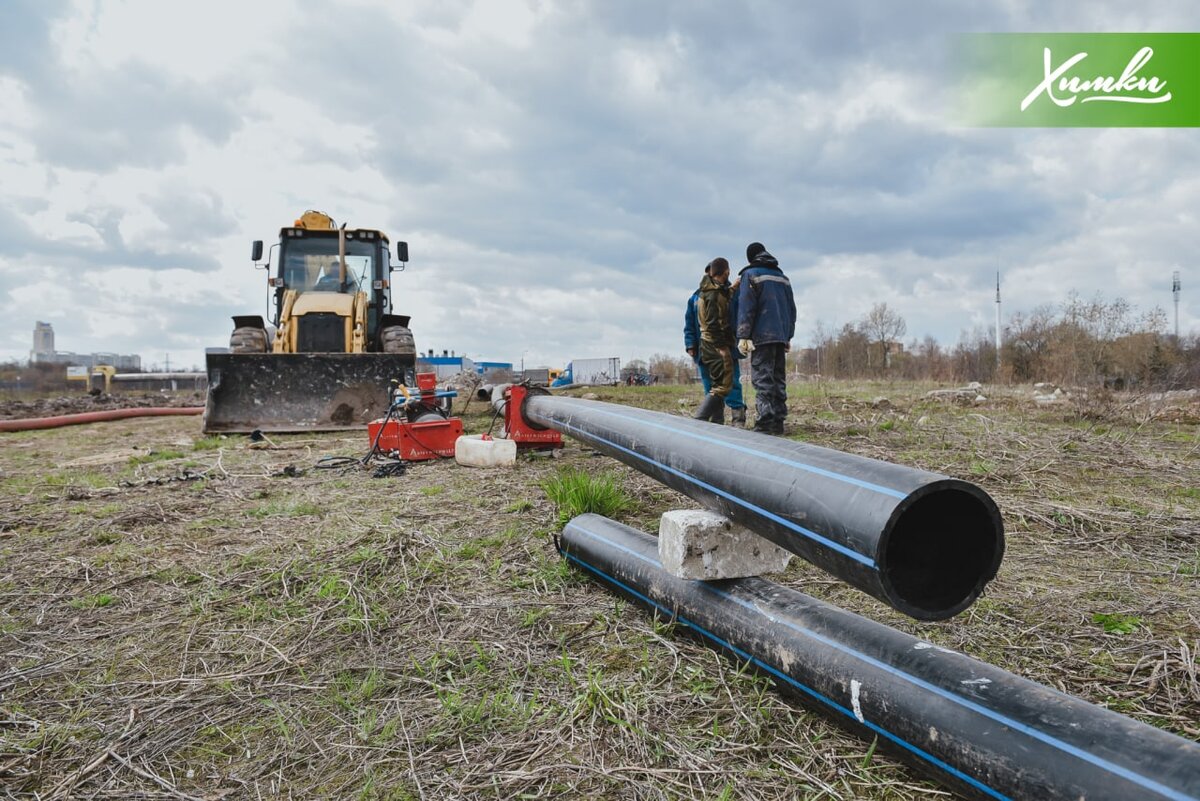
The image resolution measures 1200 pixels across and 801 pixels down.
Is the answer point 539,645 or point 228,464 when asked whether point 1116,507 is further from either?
point 228,464

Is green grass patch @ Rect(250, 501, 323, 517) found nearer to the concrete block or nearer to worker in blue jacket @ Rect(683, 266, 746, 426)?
the concrete block

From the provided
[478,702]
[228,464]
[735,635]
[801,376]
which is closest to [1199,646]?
[735,635]

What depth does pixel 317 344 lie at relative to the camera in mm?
9133

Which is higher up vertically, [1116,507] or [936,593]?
[936,593]

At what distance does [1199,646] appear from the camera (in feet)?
6.94

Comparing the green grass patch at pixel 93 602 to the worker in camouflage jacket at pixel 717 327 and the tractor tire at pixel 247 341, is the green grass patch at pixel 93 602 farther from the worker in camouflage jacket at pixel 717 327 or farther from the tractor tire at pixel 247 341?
the tractor tire at pixel 247 341

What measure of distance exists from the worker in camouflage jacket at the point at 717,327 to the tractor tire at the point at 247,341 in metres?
6.28

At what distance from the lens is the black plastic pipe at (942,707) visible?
121 centimetres

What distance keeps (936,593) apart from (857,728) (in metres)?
0.42

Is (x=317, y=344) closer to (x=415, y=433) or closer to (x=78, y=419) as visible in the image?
(x=415, y=433)

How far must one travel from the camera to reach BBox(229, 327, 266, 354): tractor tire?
30.3 feet

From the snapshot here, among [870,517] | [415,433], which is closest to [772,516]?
[870,517]

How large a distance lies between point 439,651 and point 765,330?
4977 mm

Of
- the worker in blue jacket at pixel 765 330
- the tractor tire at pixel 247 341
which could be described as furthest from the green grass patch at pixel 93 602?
the tractor tire at pixel 247 341
